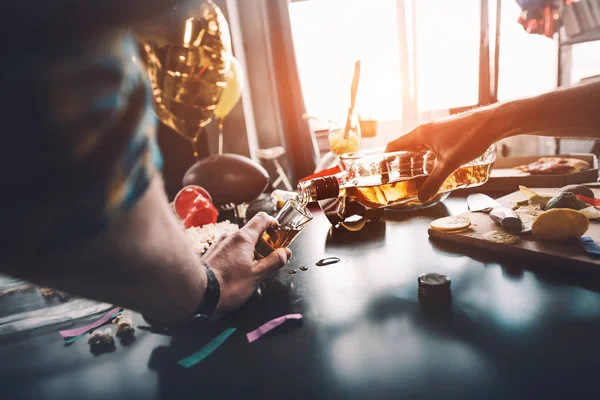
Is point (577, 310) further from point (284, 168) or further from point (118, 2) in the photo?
point (284, 168)

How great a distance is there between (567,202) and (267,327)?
67 centimetres

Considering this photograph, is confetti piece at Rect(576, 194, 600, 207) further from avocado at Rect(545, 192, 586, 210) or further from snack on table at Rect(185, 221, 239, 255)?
snack on table at Rect(185, 221, 239, 255)

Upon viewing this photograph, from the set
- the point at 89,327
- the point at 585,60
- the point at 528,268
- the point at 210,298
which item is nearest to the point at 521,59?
the point at 585,60

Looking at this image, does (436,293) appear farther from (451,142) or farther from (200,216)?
(200,216)

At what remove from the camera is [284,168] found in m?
2.48

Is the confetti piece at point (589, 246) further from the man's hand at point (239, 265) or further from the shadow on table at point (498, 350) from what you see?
the man's hand at point (239, 265)

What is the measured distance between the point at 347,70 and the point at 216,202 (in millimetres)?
2060

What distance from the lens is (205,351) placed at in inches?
17.7

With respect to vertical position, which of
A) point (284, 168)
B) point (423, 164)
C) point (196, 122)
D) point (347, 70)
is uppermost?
point (347, 70)

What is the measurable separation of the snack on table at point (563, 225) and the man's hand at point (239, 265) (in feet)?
1.50

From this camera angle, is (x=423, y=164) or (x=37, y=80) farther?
(x=423, y=164)

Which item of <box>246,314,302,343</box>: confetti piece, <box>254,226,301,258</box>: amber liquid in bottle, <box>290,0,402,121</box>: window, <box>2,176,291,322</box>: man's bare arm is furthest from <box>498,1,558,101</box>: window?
<box>2,176,291,322</box>: man's bare arm

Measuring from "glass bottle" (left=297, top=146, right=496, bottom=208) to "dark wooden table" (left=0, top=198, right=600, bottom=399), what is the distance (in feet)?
0.75

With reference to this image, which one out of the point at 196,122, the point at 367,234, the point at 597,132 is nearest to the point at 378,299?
the point at 367,234
